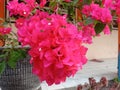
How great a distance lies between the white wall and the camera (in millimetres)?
6872

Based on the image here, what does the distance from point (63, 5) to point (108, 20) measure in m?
0.44

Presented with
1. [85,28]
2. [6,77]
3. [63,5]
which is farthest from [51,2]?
[6,77]

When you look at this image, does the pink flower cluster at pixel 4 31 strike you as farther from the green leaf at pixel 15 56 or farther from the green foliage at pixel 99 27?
the green foliage at pixel 99 27

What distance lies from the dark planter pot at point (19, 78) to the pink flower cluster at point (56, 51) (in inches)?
22.6

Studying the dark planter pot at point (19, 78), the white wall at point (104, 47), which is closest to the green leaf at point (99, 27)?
the dark planter pot at point (19, 78)

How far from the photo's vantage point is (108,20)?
1.04 metres

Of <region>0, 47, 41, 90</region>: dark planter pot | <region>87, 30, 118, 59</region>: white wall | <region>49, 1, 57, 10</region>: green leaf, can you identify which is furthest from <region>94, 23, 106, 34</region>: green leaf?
<region>87, 30, 118, 59</region>: white wall

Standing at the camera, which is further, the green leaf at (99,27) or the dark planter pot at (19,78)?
the dark planter pot at (19,78)

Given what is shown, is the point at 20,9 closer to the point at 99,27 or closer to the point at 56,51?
the point at 99,27

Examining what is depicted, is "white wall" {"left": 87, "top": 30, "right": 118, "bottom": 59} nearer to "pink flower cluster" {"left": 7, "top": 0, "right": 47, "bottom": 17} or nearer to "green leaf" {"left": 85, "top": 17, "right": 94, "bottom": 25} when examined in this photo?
"pink flower cluster" {"left": 7, "top": 0, "right": 47, "bottom": 17}

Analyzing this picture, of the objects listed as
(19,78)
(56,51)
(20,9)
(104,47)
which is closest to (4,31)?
(20,9)

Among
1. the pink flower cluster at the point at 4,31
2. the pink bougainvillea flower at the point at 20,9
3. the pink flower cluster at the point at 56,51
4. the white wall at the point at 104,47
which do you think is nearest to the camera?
the pink flower cluster at the point at 56,51

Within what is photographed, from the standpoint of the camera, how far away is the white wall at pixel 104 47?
6872 mm

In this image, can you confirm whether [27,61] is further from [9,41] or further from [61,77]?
[61,77]
